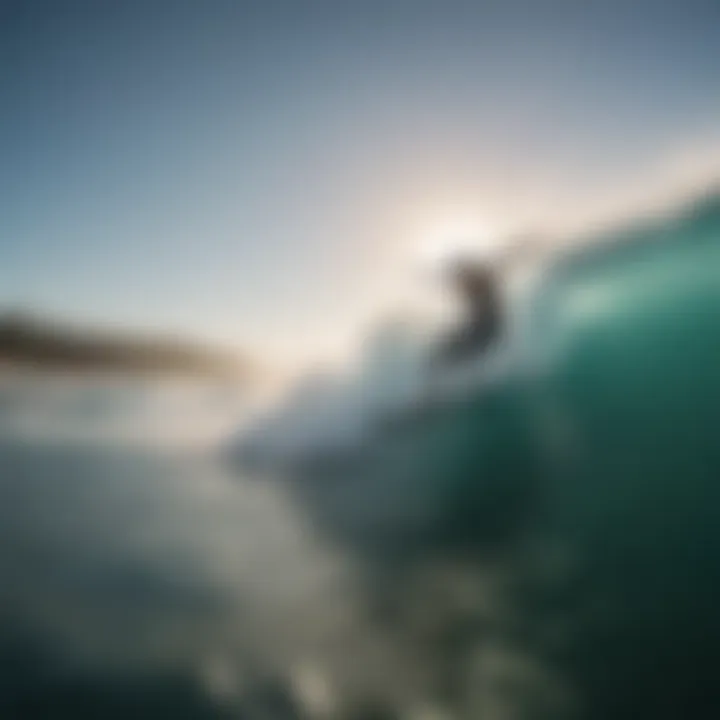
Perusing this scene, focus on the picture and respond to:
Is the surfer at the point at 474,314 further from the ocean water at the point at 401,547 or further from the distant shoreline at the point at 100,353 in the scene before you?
the distant shoreline at the point at 100,353

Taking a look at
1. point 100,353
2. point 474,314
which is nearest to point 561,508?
point 474,314

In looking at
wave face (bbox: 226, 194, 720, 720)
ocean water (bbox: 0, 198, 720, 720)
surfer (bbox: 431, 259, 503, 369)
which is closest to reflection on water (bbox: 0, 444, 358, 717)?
ocean water (bbox: 0, 198, 720, 720)

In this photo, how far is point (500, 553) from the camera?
4.81 ft

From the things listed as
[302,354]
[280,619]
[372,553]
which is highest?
[302,354]

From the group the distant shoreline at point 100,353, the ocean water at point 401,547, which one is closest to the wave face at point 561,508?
the ocean water at point 401,547

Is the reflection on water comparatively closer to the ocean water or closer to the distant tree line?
the ocean water

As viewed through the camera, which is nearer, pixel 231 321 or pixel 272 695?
pixel 272 695

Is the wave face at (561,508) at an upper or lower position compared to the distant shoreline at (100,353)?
lower

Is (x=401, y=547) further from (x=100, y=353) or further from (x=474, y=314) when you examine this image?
(x=100, y=353)

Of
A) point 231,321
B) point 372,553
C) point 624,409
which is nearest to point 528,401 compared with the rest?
point 624,409

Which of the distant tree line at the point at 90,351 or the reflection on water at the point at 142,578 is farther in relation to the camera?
the distant tree line at the point at 90,351

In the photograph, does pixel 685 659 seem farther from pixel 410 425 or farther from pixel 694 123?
pixel 694 123

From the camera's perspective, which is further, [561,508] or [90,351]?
[90,351]

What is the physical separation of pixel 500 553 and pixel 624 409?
0.47 m
